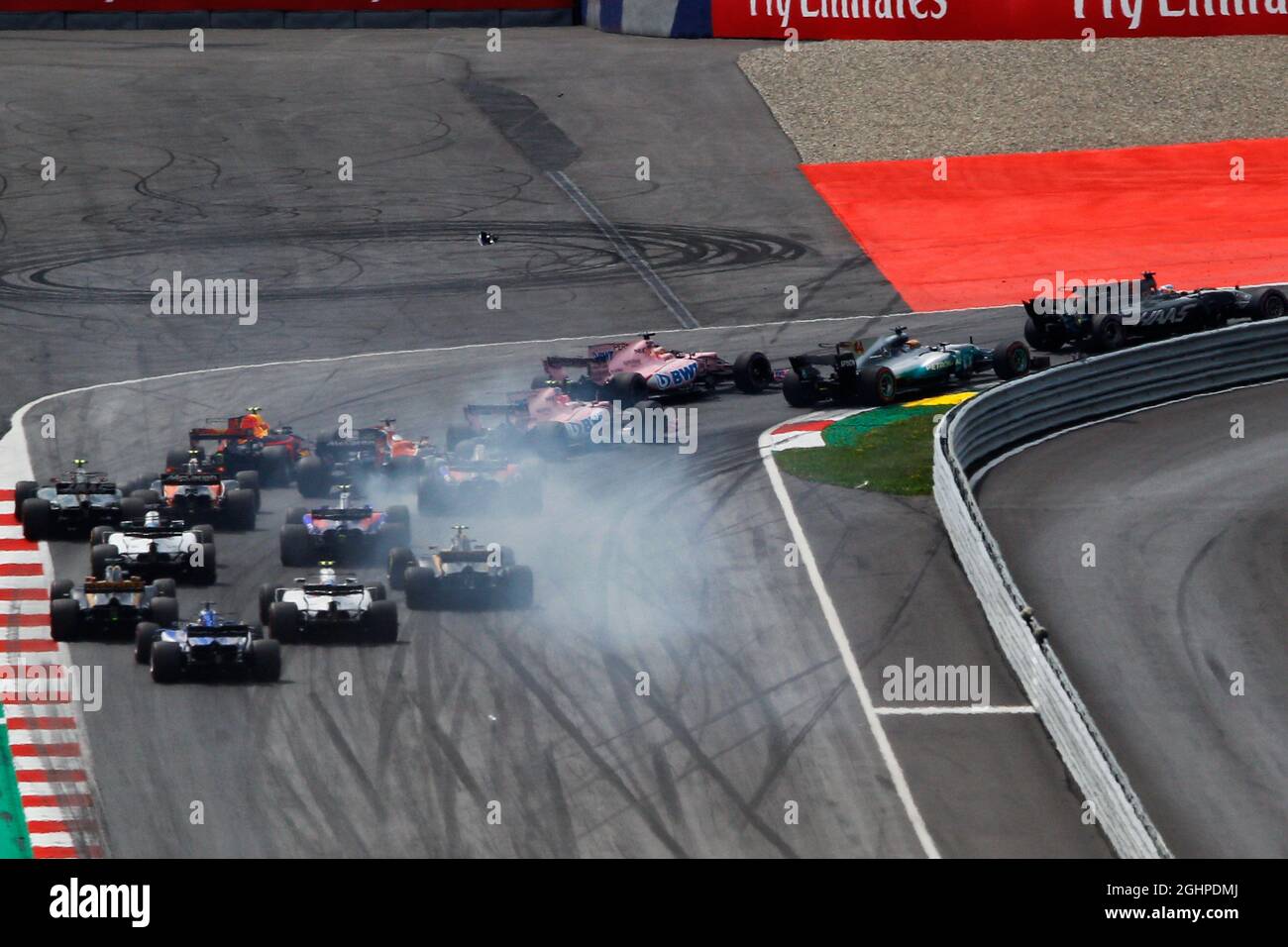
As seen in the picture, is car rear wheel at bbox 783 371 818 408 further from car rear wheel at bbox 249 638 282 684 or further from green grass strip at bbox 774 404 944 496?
car rear wheel at bbox 249 638 282 684

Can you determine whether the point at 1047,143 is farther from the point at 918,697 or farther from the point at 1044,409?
the point at 918,697

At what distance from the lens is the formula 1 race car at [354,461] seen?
27.9m

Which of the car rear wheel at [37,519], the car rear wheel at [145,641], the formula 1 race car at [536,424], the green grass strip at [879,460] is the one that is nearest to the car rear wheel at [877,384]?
the green grass strip at [879,460]

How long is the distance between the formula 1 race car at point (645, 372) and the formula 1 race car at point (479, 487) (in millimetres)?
4684

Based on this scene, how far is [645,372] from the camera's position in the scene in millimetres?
31953

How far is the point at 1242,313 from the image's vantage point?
117ft

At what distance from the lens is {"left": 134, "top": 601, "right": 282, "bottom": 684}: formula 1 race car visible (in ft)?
69.1

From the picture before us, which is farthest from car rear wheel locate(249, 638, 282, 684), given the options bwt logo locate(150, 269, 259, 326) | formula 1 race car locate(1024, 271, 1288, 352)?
bwt logo locate(150, 269, 259, 326)

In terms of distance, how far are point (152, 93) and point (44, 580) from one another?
28498mm
